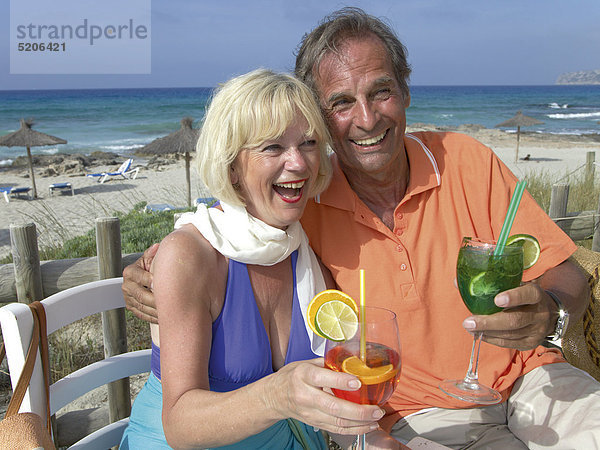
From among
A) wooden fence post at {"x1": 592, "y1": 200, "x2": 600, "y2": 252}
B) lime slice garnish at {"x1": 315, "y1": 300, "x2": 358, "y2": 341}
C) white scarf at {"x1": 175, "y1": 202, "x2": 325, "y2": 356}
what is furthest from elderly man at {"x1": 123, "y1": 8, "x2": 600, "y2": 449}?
wooden fence post at {"x1": 592, "y1": 200, "x2": 600, "y2": 252}

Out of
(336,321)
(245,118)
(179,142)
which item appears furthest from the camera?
(179,142)

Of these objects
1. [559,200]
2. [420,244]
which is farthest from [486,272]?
[559,200]

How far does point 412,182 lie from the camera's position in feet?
7.62

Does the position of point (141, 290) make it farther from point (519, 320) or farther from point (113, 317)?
point (519, 320)

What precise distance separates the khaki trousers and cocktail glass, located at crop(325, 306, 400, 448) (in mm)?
863

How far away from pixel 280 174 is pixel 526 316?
38.9 inches

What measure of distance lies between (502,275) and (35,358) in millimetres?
1526

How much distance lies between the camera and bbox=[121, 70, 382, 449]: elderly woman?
1.71 meters

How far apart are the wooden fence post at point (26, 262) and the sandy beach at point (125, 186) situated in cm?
616

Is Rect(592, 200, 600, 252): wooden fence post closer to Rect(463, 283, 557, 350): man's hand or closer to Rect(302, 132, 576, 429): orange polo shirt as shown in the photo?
Rect(302, 132, 576, 429): orange polo shirt

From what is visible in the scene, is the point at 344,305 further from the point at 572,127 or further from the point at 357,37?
the point at 572,127

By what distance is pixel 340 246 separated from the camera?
89.0 inches

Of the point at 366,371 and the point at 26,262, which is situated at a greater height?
the point at 366,371

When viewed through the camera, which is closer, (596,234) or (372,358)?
(372,358)
